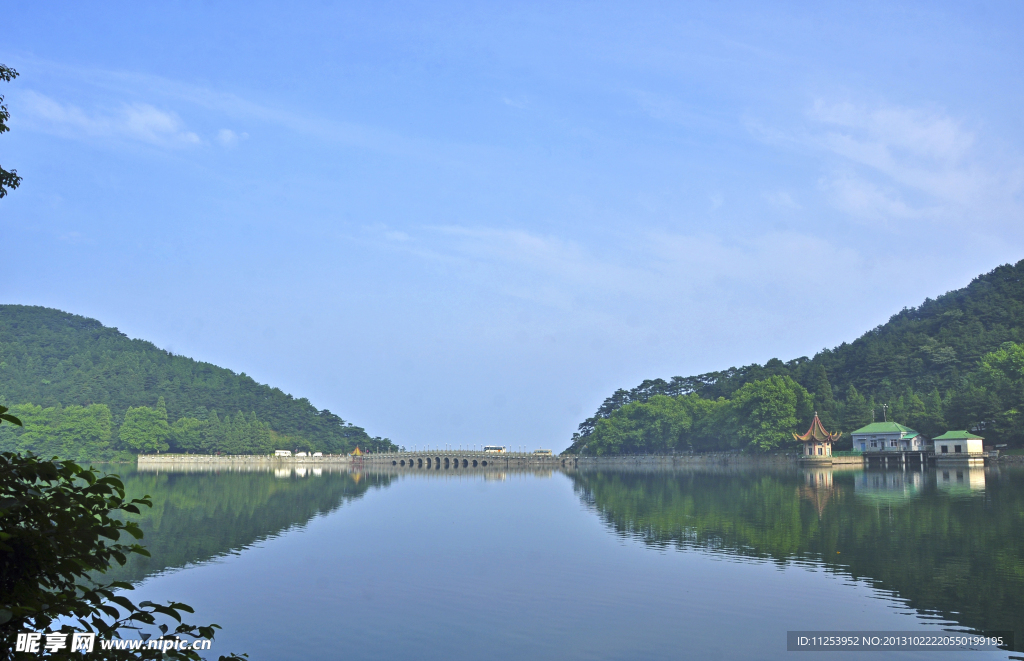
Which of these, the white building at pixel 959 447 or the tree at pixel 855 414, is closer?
the white building at pixel 959 447

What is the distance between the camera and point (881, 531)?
104ft

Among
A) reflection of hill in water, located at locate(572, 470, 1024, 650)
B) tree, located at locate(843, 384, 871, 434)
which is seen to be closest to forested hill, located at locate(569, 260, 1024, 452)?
tree, located at locate(843, 384, 871, 434)

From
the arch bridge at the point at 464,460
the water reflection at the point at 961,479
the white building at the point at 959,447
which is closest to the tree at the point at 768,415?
the white building at the point at 959,447

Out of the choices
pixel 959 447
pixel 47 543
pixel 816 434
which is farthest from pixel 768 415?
pixel 47 543

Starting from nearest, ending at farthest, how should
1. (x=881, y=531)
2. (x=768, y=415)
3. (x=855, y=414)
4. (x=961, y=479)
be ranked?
(x=881, y=531)
(x=961, y=479)
(x=768, y=415)
(x=855, y=414)

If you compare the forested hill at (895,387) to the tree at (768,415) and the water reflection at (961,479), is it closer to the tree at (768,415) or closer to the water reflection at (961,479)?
the tree at (768,415)

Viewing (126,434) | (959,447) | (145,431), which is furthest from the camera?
(145,431)

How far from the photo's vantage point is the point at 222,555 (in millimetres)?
29500

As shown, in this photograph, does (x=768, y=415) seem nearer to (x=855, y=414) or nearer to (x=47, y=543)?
(x=855, y=414)

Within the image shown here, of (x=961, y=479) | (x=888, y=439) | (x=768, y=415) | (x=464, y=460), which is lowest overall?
(x=464, y=460)

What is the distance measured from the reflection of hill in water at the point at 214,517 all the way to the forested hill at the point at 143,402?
7151 centimetres

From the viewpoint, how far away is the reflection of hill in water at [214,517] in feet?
95.5

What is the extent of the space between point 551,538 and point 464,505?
2181 cm

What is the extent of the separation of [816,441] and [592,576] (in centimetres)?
7821
